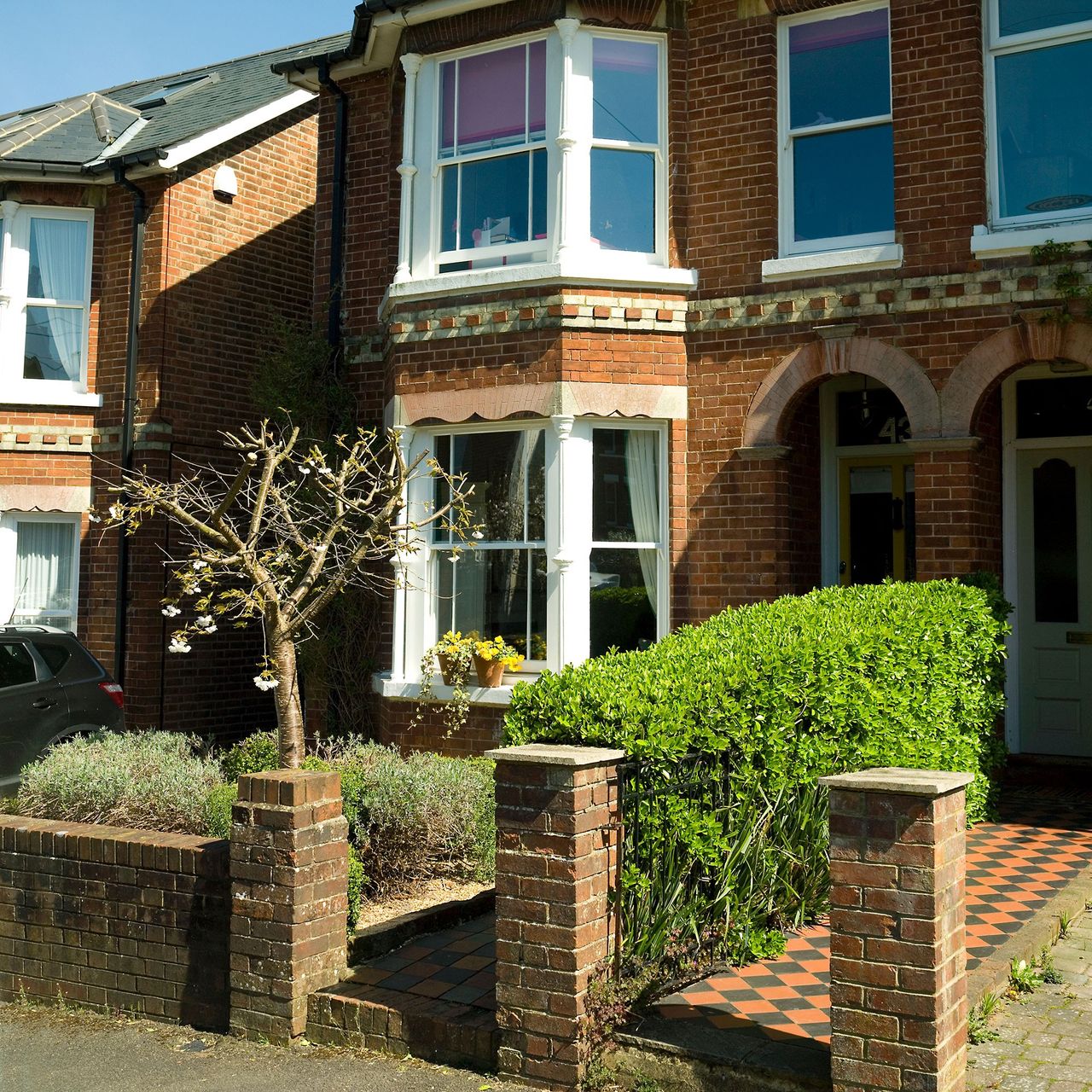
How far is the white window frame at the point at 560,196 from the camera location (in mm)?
10164

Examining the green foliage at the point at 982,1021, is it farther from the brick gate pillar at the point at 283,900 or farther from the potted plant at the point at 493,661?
the potted plant at the point at 493,661

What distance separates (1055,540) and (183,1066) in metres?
8.10

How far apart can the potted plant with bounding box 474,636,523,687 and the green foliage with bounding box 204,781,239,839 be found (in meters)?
3.10

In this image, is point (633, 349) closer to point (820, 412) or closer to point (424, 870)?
point (820, 412)

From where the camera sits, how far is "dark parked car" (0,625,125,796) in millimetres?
10055

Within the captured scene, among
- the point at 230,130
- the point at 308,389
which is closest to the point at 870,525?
the point at 308,389

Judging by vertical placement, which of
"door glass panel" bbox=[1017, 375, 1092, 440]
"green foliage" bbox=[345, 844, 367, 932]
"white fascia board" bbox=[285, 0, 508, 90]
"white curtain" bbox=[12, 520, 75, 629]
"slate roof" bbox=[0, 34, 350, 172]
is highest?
"slate roof" bbox=[0, 34, 350, 172]

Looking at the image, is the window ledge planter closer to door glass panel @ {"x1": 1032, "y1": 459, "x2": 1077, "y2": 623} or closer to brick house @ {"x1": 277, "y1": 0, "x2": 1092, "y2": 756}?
brick house @ {"x1": 277, "y1": 0, "x2": 1092, "y2": 756}

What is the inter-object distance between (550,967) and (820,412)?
7384 mm

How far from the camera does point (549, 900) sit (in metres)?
4.71

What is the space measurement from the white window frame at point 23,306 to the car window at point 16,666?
4.16m

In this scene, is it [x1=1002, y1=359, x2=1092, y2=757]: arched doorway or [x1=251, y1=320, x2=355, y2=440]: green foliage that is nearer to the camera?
[x1=1002, y1=359, x2=1092, y2=757]: arched doorway

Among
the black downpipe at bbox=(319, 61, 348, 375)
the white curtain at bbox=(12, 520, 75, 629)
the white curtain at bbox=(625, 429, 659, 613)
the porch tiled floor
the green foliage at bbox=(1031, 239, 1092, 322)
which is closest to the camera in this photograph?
the porch tiled floor

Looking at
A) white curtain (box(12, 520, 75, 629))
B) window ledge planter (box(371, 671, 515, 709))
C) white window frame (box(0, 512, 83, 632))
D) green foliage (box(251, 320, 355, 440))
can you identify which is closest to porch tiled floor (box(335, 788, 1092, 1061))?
window ledge planter (box(371, 671, 515, 709))
